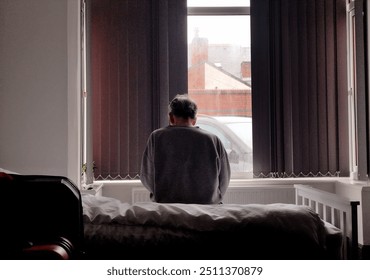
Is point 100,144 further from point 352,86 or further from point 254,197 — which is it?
point 352,86

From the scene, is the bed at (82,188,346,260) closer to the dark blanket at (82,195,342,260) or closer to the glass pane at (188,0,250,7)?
the dark blanket at (82,195,342,260)

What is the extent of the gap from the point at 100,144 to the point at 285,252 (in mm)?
2959

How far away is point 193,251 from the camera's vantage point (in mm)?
1042

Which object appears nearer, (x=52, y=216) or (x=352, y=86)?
(x=52, y=216)

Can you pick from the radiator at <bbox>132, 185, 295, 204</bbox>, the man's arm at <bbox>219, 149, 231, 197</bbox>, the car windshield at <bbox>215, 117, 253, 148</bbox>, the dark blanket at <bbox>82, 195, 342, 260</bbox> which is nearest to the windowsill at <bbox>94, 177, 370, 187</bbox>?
the radiator at <bbox>132, 185, 295, 204</bbox>

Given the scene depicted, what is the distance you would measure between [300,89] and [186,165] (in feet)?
7.03

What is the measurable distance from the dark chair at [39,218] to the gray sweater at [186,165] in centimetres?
131

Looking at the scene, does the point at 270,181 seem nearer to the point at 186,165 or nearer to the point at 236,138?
the point at 236,138

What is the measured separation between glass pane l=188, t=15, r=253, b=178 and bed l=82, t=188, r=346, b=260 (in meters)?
2.91

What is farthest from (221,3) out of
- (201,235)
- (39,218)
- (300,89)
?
(39,218)

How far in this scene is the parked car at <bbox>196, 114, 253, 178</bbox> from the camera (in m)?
3.97

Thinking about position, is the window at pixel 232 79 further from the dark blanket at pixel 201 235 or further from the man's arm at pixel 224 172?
the dark blanket at pixel 201 235
